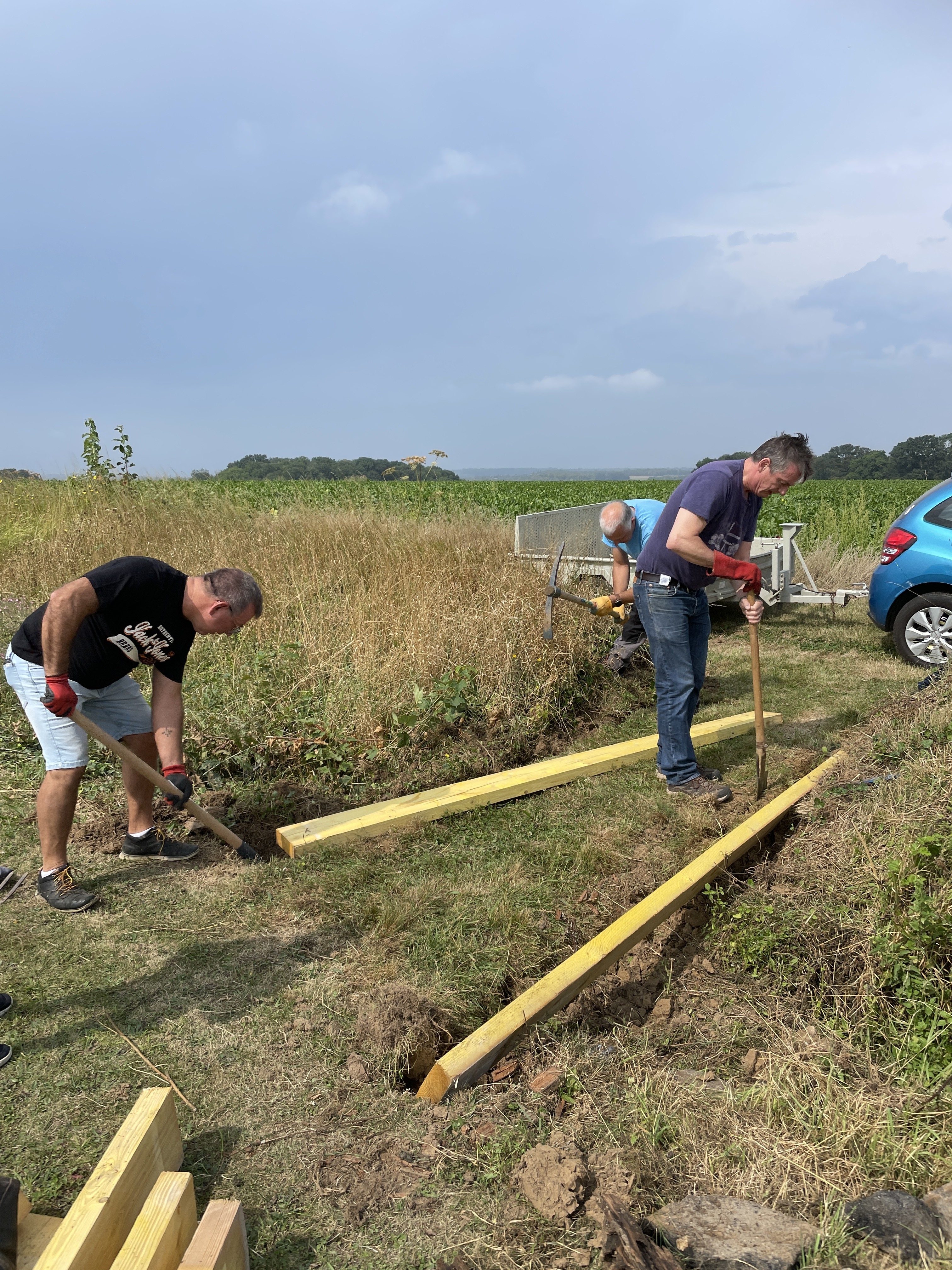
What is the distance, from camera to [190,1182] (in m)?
1.85

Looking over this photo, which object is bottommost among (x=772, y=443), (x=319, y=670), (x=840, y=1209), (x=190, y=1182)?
(x=840, y=1209)

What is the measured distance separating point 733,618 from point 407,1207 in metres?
8.28

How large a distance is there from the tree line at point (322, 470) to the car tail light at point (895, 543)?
4707mm

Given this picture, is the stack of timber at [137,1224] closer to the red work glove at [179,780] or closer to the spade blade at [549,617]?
the red work glove at [179,780]

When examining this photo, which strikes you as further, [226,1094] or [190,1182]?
[226,1094]

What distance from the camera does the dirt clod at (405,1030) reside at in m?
2.69

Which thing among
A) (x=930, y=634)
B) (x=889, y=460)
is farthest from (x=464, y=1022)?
(x=889, y=460)

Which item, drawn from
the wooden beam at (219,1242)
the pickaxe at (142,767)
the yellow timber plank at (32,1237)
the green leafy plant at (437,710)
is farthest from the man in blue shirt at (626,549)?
the yellow timber plank at (32,1237)

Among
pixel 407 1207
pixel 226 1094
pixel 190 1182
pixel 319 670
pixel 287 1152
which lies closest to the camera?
pixel 190 1182

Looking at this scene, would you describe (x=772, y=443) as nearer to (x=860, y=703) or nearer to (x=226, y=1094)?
(x=860, y=703)

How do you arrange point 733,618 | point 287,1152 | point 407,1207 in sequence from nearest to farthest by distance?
point 407,1207
point 287,1152
point 733,618

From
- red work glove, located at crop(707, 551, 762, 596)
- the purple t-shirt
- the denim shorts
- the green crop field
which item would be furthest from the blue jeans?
the green crop field

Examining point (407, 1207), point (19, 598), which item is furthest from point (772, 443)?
point (19, 598)

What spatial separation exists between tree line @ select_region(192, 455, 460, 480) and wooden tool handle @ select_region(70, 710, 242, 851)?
517 centimetres
